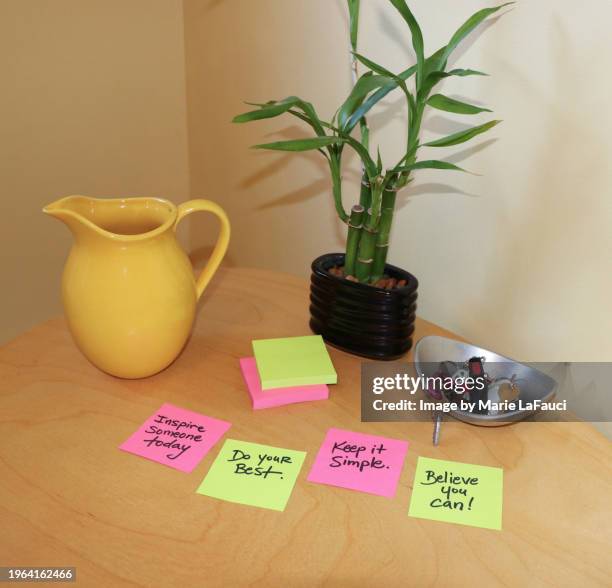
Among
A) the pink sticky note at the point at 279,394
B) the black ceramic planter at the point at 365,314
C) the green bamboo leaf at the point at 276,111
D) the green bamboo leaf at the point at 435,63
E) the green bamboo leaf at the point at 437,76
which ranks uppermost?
the green bamboo leaf at the point at 435,63

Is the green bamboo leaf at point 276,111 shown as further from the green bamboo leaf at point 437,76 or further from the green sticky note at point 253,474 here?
the green sticky note at point 253,474

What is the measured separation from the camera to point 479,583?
1.81ft

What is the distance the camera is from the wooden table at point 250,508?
56cm

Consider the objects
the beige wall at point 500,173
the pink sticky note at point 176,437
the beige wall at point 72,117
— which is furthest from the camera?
the beige wall at point 72,117

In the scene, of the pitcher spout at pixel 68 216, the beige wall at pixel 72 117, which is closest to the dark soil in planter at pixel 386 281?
the pitcher spout at pixel 68 216

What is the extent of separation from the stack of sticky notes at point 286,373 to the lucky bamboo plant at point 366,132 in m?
0.13

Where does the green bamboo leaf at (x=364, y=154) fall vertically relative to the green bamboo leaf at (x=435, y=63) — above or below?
below

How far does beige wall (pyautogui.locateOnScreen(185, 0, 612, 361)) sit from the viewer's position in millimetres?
789

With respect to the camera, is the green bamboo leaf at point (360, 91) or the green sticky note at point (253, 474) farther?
the green bamboo leaf at point (360, 91)

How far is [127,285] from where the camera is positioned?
73 centimetres

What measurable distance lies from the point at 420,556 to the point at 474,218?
21.0 inches

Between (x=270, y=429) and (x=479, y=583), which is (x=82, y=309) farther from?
(x=479, y=583)

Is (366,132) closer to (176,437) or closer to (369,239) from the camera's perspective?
(369,239)

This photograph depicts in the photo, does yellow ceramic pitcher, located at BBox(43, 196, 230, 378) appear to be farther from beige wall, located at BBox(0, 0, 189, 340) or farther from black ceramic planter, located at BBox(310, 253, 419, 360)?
beige wall, located at BBox(0, 0, 189, 340)
